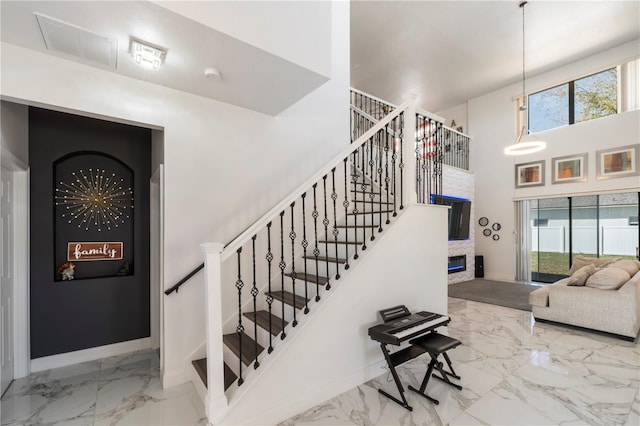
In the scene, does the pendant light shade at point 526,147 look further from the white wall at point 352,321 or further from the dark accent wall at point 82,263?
the dark accent wall at point 82,263

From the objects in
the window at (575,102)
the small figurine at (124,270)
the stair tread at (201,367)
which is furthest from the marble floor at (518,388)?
the window at (575,102)

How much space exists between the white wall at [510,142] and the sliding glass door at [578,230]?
1.14 ft

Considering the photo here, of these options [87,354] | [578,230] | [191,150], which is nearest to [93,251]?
[87,354]

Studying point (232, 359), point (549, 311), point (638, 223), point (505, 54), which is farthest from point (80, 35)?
point (638, 223)

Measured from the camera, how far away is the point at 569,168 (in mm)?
6965

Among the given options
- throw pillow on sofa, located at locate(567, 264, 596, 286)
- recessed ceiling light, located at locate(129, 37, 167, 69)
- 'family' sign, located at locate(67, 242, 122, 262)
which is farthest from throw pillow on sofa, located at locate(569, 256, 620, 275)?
'family' sign, located at locate(67, 242, 122, 262)

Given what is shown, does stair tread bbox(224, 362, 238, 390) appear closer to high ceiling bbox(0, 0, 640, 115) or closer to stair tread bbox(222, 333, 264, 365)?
stair tread bbox(222, 333, 264, 365)

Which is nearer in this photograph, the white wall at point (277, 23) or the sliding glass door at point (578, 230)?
the white wall at point (277, 23)

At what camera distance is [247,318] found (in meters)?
2.97

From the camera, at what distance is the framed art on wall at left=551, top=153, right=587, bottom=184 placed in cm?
675

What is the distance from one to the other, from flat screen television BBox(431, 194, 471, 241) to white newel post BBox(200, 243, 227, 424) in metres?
6.91

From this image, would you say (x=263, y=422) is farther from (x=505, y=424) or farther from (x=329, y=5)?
(x=329, y=5)

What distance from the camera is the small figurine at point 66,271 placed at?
320cm

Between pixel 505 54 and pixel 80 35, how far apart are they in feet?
25.9
